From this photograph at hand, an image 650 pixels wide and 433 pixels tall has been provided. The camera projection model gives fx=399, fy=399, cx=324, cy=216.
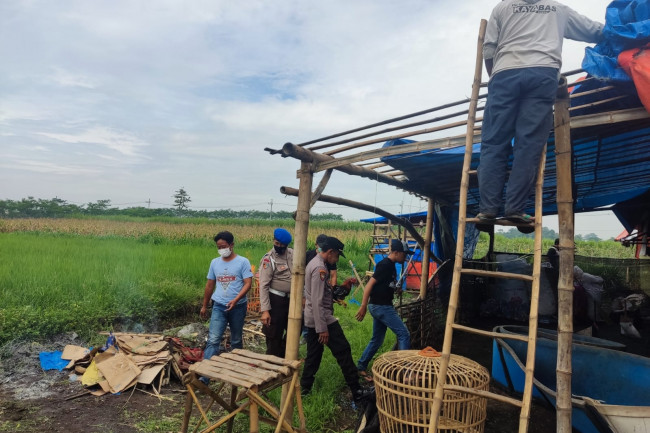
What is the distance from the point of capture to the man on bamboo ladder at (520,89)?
252cm

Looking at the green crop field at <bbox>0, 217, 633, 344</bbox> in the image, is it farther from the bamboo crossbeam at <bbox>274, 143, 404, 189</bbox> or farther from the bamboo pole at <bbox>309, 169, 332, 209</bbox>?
the bamboo crossbeam at <bbox>274, 143, 404, 189</bbox>

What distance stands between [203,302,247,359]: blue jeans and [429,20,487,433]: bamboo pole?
2856mm

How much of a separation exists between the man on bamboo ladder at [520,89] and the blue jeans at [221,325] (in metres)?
3.17

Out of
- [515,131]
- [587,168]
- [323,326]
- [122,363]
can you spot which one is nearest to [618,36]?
[515,131]

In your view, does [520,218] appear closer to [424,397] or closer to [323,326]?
[424,397]

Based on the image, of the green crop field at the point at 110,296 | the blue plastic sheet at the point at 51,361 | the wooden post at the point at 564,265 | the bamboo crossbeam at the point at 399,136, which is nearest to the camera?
the wooden post at the point at 564,265

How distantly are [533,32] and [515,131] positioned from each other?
0.64 metres

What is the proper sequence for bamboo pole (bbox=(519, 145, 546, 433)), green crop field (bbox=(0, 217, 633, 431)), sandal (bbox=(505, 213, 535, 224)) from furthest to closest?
green crop field (bbox=(0, 217, 633, 431)) → sandal (bbox=(505, 213, 535, 224)) → bamboo pole (bbox=(519, 145, 546, 433))

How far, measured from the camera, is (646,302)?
24.3ft

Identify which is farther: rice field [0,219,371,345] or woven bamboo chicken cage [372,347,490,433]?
rice field [0,219,371,345]

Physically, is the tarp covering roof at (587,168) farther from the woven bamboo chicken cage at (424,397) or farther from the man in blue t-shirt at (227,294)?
the man in blue t-shirt at (227,294)

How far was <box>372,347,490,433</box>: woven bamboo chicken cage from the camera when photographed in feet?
8.91

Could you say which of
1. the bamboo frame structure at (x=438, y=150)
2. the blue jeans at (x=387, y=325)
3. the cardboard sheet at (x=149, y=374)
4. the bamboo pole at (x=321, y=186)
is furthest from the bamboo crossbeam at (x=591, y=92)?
the cardboard sheet at (x=149, y=374)

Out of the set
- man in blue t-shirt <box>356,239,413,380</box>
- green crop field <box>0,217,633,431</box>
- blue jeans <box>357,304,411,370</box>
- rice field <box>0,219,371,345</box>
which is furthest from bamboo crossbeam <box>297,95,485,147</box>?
rice field <box>0,219,371,345</box>
